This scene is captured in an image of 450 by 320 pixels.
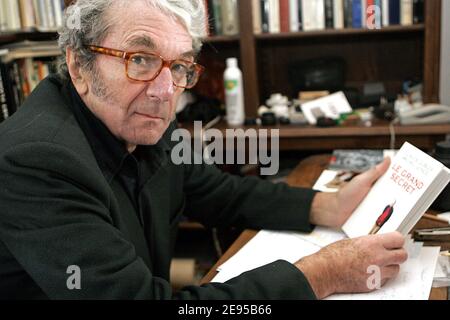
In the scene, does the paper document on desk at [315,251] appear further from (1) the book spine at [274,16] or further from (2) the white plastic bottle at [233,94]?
(1) the book spine at [274,16]

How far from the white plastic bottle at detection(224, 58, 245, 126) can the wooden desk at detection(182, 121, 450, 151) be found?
83 mm

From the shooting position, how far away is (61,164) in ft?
2.65

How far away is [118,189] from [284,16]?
1.17 metres

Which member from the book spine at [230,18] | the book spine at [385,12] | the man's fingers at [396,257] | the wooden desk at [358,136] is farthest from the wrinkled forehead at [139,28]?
the book spine at [385,12]

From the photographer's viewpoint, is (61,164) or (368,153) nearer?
(61,164)

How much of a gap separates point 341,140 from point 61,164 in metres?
1.21

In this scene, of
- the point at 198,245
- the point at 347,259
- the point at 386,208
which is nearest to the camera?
the point at 347,259

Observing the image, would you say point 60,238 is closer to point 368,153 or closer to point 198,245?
point 368,153

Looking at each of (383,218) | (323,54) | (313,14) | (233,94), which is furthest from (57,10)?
(383,218)

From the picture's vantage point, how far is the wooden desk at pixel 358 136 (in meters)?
1.74

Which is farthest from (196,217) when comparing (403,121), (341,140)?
(403,121)

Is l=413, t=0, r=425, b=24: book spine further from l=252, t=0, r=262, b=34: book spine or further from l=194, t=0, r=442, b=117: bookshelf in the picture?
l=252, t=0, r=262, b=34: book spine

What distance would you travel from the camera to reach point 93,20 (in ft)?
3.08

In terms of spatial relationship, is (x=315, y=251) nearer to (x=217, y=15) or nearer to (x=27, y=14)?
(x=217, y=15)
